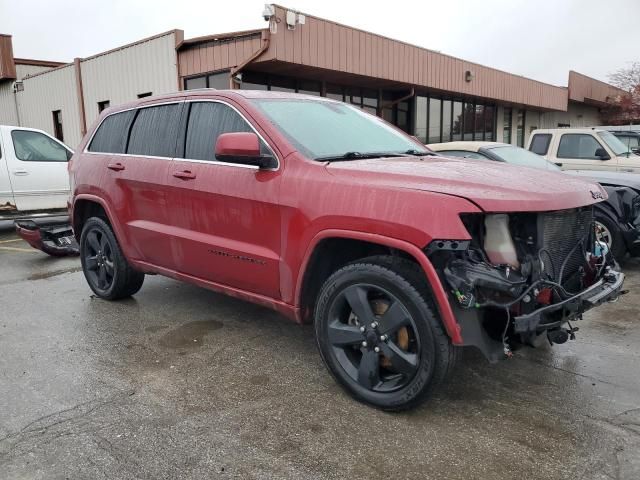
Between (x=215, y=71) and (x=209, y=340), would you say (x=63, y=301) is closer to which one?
(x=209, y=340)

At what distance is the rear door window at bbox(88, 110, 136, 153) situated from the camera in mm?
4906

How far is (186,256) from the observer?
13.7ft

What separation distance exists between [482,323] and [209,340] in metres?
2.23

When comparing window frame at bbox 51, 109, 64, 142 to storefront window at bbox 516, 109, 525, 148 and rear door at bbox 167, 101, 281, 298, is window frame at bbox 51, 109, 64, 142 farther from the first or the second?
storefront window at bbox 516, 109, 525, 148


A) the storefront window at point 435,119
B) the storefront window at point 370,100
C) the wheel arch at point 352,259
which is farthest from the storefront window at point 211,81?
the wheel arch at point 352,259

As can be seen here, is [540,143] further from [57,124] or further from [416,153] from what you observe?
[57,124]

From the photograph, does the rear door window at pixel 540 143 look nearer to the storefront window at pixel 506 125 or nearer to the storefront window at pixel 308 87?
the storefront window at pixel 308 87

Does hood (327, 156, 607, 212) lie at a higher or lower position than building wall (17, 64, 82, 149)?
lower

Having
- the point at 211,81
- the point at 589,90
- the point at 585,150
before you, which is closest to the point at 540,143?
the point at 585,150

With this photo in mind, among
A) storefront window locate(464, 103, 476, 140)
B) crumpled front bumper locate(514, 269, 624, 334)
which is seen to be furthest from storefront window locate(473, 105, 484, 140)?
crumpled front bumper locate(514, 269, 624, 334)

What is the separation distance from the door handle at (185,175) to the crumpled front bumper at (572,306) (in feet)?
8.08

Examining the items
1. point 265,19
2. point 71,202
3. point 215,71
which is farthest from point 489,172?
point 215,71

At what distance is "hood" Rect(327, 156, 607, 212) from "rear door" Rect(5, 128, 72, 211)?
297 inches

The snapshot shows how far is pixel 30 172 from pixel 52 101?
422 inches
